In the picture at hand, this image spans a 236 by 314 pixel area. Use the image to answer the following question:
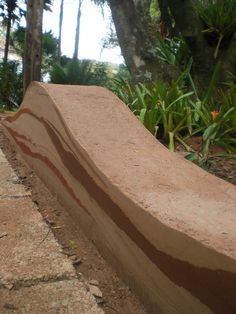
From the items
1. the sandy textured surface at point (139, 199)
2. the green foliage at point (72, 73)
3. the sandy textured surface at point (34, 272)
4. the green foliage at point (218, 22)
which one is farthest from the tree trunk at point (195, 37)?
the green foliage at point (72, 73)

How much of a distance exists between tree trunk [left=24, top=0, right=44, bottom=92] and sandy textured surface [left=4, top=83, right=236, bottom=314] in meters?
3.48

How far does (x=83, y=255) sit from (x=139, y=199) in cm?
48

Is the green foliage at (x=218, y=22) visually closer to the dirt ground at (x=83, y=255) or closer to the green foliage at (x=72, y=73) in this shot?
the dirt ground at (x=83, y=255)

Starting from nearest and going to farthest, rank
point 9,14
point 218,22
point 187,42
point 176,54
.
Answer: point 187,42 < point 218,22 < point 176,54 < point 9,14

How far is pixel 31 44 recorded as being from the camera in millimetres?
6129

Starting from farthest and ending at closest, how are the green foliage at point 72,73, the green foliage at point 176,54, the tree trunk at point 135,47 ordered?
the green foliage at point 72,73 → the green foliage at point 176,54 → the tree trunk at point 135,47

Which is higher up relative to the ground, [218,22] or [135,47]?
[218,22]

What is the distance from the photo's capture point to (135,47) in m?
4.55

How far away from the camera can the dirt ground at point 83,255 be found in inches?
61.7

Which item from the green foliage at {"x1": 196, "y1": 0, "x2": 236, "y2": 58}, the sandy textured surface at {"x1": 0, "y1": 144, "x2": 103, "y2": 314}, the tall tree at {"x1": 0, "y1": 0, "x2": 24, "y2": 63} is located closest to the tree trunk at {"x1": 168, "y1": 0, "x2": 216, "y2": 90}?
the green foliage at {"x1": 196, "y1": 0, "x2": 236, "y2": 58}

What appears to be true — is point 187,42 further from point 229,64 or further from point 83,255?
point 83,255

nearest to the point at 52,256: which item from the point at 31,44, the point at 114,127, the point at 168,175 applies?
the point at 168,175

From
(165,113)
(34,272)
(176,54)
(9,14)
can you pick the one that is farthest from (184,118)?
(9,14)

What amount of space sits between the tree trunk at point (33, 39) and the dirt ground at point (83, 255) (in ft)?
12.6
